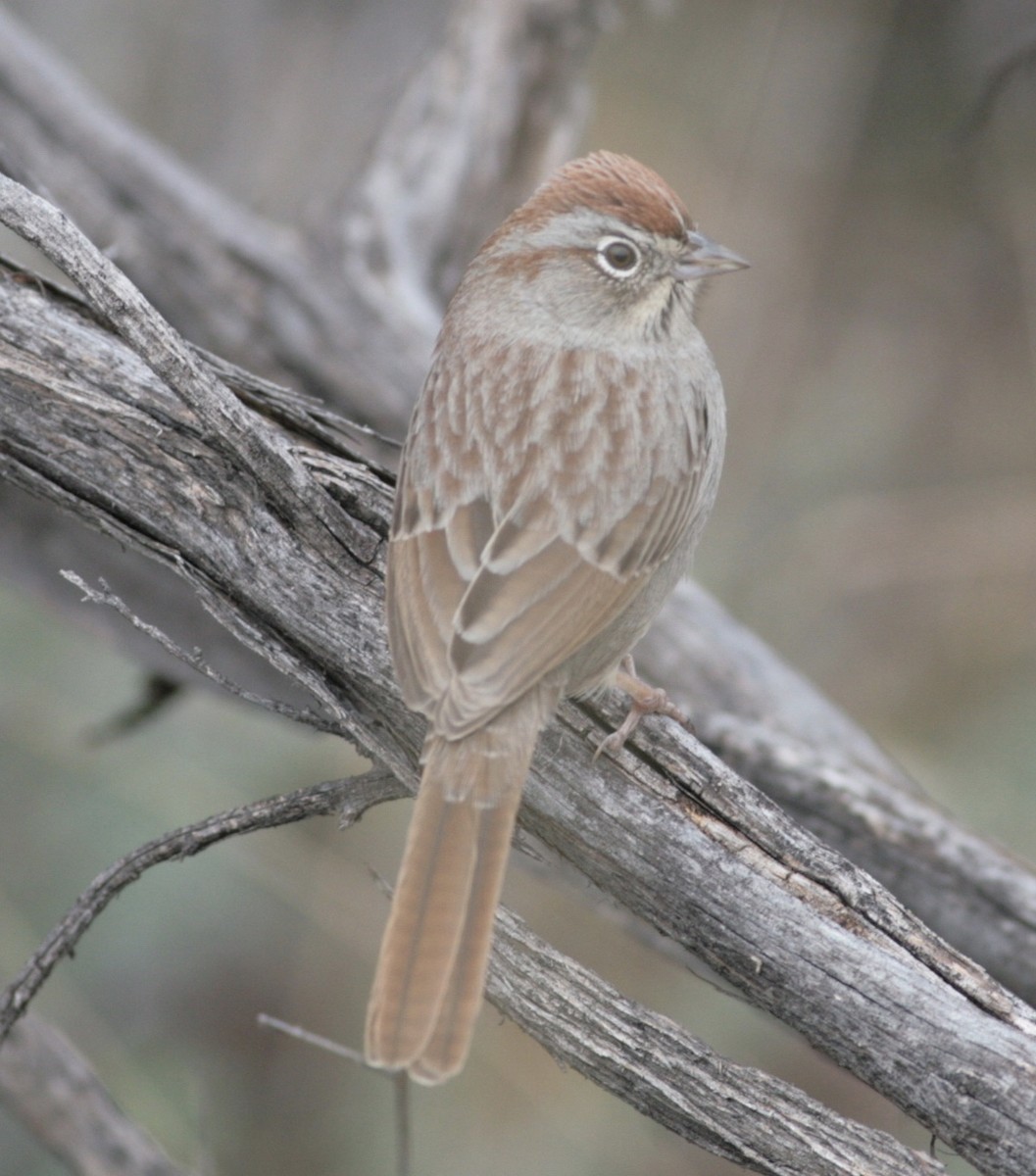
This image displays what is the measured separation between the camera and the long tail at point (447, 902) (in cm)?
248

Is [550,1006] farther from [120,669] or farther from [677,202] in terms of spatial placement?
[120,669]

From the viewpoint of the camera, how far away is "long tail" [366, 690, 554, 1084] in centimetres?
248

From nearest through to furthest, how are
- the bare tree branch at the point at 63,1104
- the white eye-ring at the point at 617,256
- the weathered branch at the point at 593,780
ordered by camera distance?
the weathered branch at the point at 593,780 < the white eye-ring at the point at 617,256 < the bare tree branch at the point at 63,1104

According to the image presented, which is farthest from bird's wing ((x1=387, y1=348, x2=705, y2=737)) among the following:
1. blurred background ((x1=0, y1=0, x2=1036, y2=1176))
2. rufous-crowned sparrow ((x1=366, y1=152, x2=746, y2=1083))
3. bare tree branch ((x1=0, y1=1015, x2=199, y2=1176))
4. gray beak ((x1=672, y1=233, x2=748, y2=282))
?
blurred background ((x1=0, y1=0, x2=1036, y2=1176))

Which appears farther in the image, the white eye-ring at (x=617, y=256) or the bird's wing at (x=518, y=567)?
the white eye-ring at (x=617, y=256)

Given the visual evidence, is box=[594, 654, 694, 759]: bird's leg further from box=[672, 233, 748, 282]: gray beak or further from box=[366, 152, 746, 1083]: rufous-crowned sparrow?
box=[672, 233, 748, 282]: gray beak

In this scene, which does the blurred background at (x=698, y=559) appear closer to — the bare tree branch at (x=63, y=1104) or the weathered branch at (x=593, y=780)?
the bare tree branch at (x=63, y=1104)

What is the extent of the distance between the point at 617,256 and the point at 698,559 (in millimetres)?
2952

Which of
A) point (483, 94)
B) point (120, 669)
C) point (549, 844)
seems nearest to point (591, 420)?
point (549, 844)

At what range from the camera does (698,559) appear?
6.20m

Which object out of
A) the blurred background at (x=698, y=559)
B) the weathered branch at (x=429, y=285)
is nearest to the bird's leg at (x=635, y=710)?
the weathered branch at (x=429, y=285)

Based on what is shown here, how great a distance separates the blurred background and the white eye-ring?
7.22 ft

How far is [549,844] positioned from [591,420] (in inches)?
34.7

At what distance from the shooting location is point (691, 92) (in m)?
6.73
